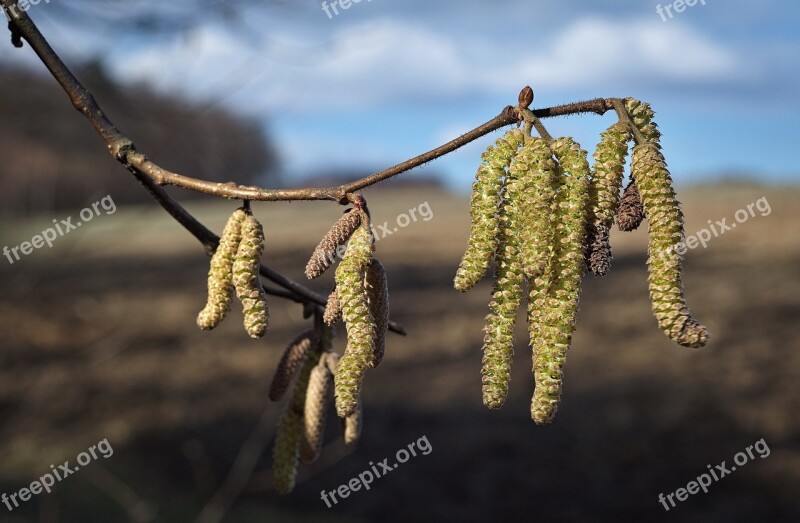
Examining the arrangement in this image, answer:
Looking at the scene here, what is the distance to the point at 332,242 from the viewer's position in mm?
1177

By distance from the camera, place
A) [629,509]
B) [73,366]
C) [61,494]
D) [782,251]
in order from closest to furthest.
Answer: [61,494]
[629,509]
[73,366]
[782,251]

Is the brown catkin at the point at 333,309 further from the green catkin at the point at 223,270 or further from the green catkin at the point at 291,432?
the green catkin at the point at 291,432

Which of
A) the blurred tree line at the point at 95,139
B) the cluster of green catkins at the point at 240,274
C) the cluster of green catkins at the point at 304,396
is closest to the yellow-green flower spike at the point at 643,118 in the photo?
the cluster of green catkins at the point at 240,274

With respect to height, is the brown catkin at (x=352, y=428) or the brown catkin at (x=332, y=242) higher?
the brown catkin at (x=352, y=428)

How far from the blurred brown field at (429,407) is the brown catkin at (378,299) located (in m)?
2.88

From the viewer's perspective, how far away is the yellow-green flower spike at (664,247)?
108 cm

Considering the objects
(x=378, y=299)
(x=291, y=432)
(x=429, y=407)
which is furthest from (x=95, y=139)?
(x=378, y=299)

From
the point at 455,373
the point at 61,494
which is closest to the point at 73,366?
the point at 61,494

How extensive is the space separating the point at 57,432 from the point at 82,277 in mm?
5972

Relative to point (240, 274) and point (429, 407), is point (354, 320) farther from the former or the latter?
point (429, 407)

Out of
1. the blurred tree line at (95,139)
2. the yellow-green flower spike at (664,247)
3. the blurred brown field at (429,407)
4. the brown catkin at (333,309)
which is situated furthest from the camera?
the blurred brown field at (429,407)

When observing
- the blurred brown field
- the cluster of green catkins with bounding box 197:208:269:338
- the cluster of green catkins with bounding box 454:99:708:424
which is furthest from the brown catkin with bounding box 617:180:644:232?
the blurred brown field

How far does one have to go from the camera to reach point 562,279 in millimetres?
1118

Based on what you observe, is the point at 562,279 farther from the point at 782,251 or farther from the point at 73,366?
the point at 782,251
